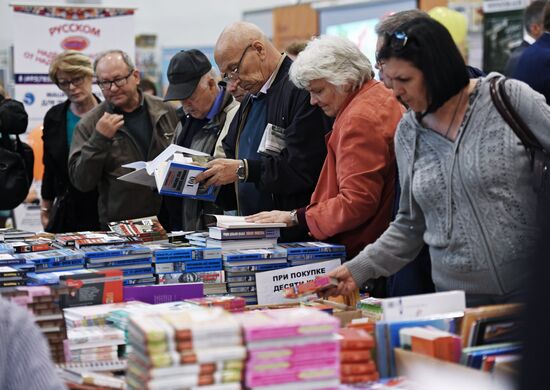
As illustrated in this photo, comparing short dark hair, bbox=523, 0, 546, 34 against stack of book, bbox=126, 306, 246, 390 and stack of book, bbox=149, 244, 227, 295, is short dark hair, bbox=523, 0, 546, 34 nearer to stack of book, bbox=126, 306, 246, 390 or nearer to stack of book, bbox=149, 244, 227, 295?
stack of book, bbox=149, 244, 227, 295

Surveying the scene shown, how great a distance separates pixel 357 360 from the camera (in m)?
2.23

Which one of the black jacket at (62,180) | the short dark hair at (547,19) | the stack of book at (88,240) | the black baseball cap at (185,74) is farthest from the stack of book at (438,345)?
the black jacket at (62,180)

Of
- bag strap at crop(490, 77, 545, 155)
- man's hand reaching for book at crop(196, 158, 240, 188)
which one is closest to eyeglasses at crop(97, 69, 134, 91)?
man's hand reaching for book at crop(196, 158, 240, 188)

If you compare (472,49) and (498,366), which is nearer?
(498,366)

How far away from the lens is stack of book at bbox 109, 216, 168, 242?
12.7ft

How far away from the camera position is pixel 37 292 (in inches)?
101

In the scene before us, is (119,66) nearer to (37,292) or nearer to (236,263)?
(236,263)

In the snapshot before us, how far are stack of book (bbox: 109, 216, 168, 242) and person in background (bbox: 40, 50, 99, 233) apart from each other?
5.47ft

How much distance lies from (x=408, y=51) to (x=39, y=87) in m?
5.29

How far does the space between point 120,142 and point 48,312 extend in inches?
108

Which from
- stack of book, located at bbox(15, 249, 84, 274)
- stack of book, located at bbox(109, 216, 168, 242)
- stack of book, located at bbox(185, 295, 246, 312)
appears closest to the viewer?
stack of book, located at bbox(185, 295, 246, 312)

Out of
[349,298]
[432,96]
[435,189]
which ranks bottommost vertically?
[349,298]

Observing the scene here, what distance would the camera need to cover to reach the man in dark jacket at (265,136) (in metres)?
3.95

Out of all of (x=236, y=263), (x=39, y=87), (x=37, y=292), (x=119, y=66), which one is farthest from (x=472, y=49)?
(x=37, y=292)
